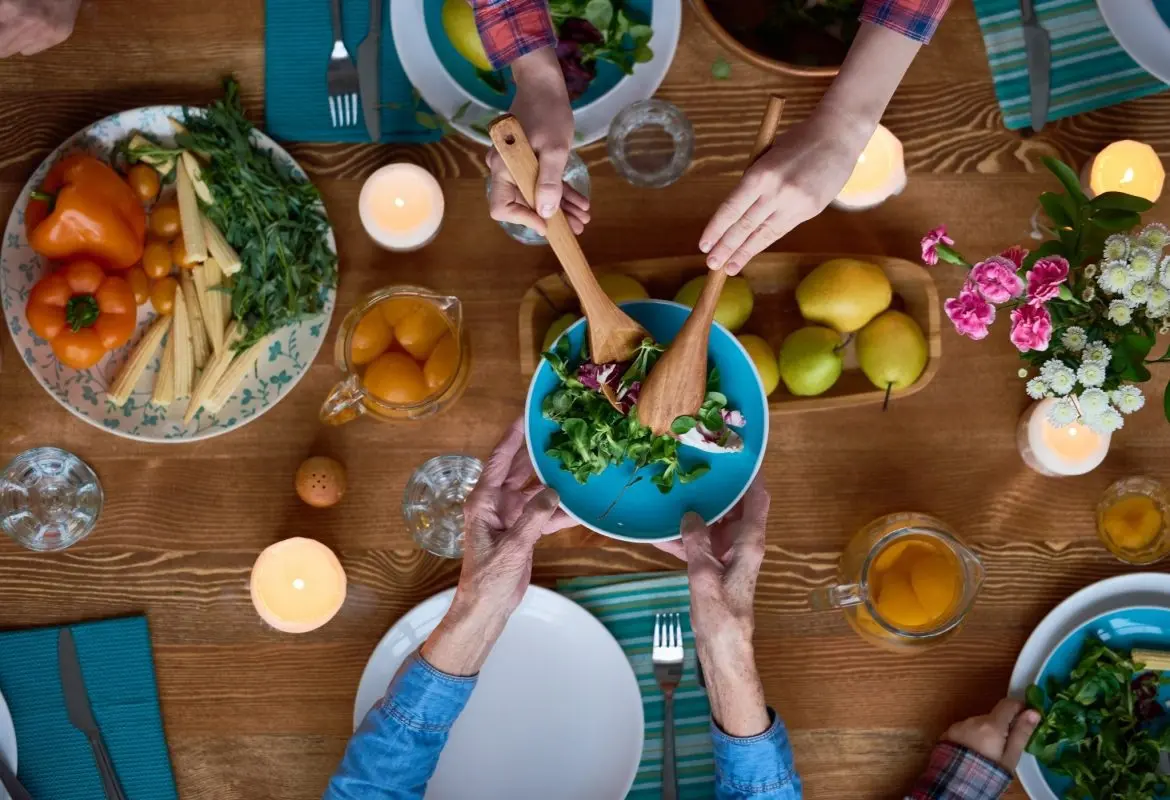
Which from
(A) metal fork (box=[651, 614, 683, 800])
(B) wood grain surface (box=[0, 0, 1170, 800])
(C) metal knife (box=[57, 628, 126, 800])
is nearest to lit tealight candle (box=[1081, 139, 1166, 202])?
(B) wood grain surface (box=[0, 0, 1170, 800])

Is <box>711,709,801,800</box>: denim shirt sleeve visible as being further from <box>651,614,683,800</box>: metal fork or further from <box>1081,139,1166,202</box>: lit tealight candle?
<box>1081,139,1166,202</box>: lit tealight candle

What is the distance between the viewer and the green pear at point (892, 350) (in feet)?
3.81

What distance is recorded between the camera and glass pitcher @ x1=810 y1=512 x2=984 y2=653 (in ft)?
3.84

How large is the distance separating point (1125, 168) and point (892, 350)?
43 centimetres

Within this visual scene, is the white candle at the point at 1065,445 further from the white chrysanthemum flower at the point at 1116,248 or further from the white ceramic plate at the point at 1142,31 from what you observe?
the white ceramic plate at the point at 1142,31

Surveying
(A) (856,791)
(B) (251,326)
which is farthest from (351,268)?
(A) (856,791)

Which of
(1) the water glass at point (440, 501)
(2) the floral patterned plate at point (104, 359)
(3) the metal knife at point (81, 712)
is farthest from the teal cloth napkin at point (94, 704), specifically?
(1) the water glass at point (440, 501)

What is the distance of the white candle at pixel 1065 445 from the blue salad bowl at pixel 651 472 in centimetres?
45

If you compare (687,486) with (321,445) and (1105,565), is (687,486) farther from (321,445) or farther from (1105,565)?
(1105,565)

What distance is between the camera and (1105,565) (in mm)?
1261

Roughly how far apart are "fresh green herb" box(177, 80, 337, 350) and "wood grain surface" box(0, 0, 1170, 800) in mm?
55

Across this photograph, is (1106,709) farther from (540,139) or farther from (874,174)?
(540,139)

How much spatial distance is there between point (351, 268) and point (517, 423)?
1.13 feet

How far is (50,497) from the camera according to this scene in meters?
1.26
